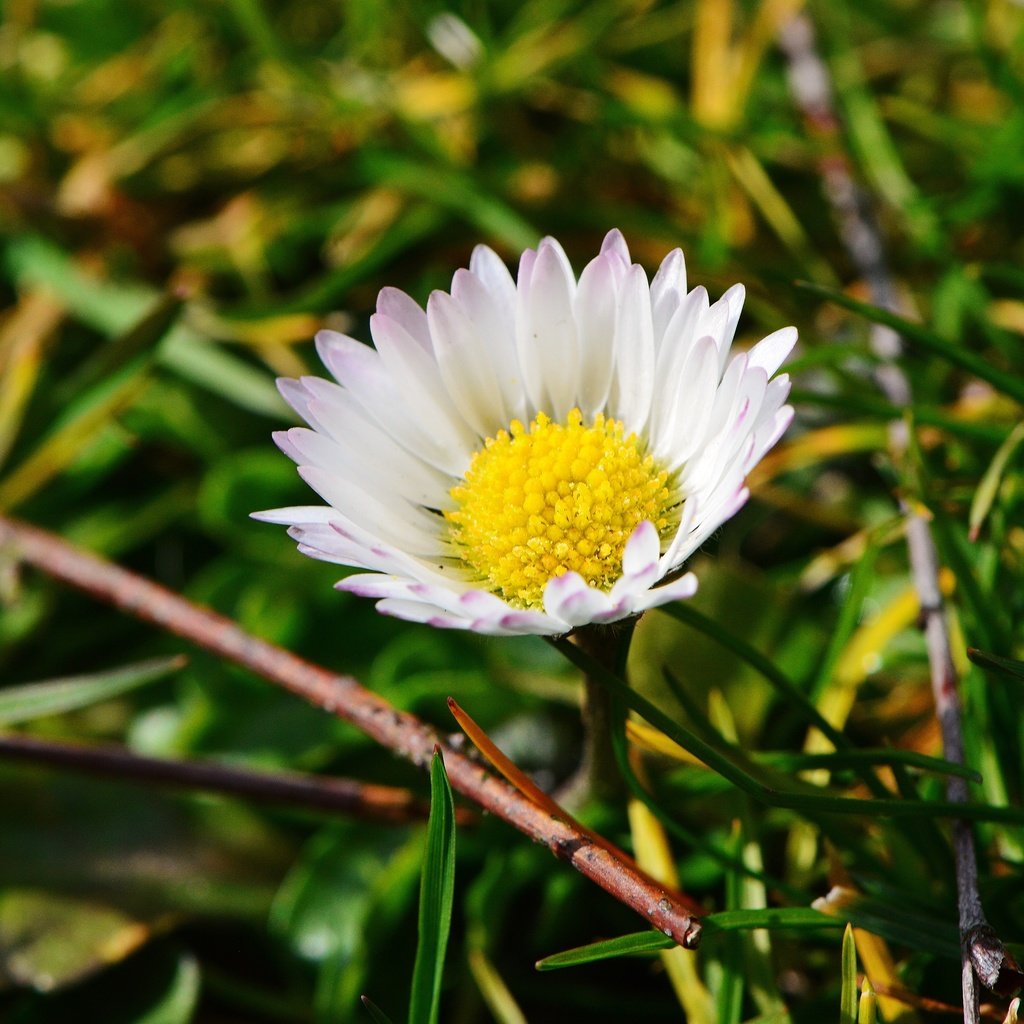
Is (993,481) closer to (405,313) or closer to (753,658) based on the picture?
(753,658)

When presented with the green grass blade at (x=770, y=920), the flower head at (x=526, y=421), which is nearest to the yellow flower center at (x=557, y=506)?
the flower head at (x=526, y=421)

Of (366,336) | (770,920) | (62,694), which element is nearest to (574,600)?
(770,920)

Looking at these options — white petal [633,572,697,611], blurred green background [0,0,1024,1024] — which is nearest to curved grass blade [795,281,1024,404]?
blurred green background [0,0,1024,1024]

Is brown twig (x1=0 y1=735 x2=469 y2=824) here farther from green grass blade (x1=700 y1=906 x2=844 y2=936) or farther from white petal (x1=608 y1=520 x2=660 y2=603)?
white petal (x1=608 y1=520 x2=660 y2=603)

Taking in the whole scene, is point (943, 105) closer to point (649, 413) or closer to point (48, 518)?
point (649, 413)

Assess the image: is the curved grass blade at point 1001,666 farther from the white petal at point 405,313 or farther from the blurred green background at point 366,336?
the white petal at point 405,313
